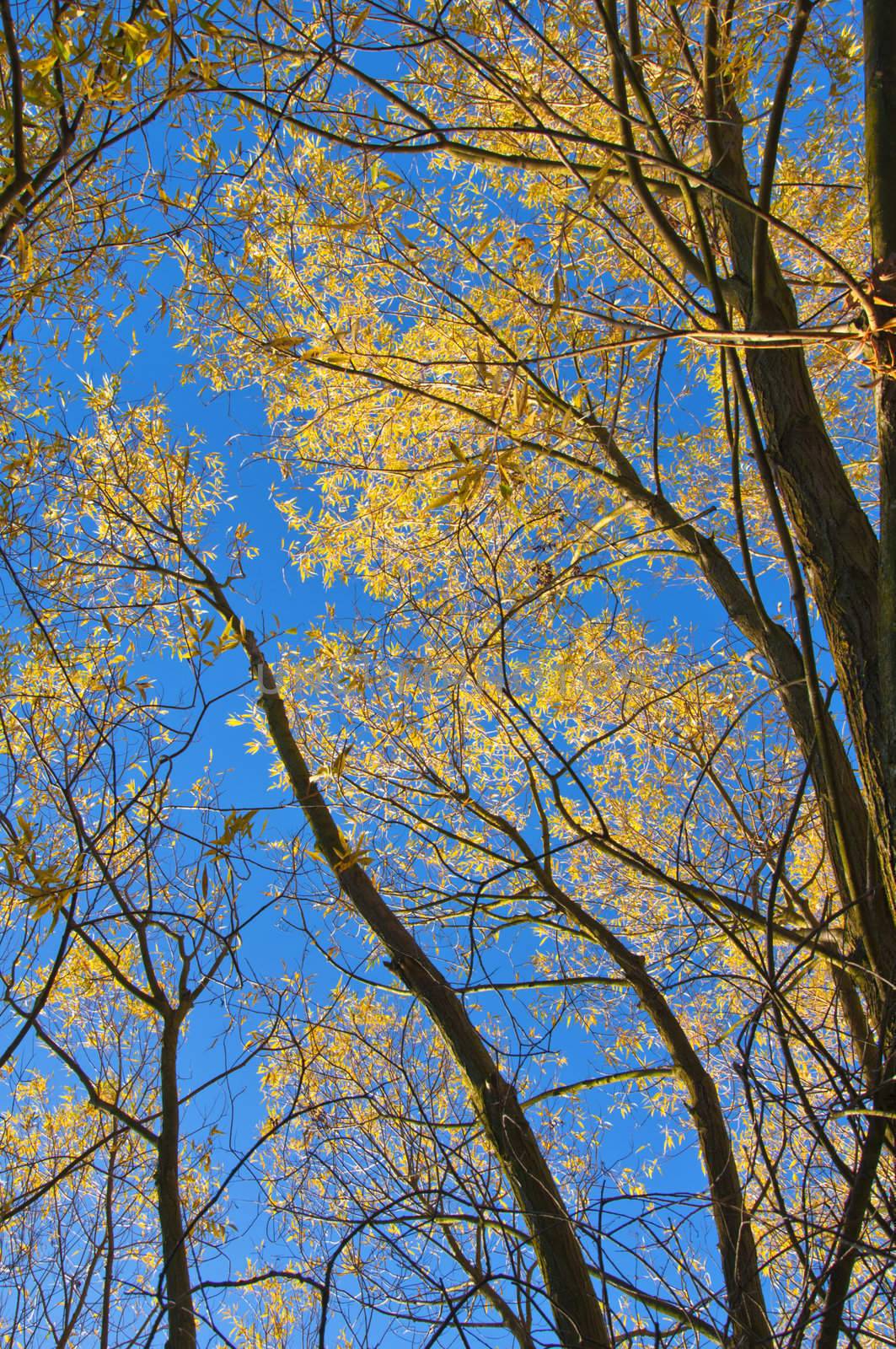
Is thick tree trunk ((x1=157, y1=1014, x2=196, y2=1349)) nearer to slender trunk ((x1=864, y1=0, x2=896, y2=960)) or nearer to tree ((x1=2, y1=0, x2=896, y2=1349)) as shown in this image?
tree ((x1=2, y1=0, x2=896, y2=1349))

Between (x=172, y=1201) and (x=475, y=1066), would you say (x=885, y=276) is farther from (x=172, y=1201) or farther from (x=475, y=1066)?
(x=172, y=1201)

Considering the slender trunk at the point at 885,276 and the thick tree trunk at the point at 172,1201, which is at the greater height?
the slender trunk at the point at 885,276

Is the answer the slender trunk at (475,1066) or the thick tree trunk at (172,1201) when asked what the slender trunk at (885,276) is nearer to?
the slender trunk at (475,1066)

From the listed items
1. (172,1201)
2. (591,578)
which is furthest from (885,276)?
(172,1201)

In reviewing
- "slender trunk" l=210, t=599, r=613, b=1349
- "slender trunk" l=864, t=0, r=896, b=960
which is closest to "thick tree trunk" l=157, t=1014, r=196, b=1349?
"slender trunk" l=210, t=599, r=613, b=1349

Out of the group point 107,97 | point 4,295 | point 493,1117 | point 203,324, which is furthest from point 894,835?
point 203,324

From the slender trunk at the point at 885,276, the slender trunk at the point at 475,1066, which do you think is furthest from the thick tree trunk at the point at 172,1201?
the slender trunk at the point at 885,276

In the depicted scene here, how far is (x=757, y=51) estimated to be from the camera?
7.39ft

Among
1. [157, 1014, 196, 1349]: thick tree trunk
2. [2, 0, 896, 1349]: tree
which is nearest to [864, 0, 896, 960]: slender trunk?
[2, 0, 896, 1349]: tree

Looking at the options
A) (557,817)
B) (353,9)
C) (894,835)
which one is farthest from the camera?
(557,817)

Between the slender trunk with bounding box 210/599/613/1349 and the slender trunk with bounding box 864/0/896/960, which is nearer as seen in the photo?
the slender trunk with bounding box 864/0/896/960

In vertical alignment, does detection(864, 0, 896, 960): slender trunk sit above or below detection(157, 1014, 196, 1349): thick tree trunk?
above

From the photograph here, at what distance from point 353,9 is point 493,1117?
8.97ft

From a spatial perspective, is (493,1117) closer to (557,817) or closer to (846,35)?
(557,817)
